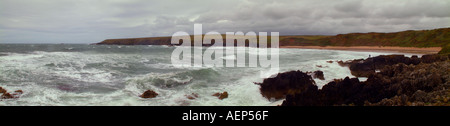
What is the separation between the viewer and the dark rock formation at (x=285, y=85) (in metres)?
11.2

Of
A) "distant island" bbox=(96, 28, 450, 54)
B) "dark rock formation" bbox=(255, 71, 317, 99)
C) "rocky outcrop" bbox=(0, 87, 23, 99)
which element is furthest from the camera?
"distant island" bbox=(96, 28, 450, 54)

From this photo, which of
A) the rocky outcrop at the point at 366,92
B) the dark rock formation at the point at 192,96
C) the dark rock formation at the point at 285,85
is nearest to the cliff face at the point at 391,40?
the rocky outcrop at the point at 366,92

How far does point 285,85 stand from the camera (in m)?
11.3

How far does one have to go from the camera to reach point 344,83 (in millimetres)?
9492

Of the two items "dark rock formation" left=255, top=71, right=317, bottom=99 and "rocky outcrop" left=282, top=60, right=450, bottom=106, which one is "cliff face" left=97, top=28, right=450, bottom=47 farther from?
"dark rock formation" left=255, top=71, right=317, bottom=99

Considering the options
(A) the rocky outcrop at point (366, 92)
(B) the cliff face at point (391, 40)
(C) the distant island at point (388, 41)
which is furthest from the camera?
(B) the cliff face at point (391, 40)

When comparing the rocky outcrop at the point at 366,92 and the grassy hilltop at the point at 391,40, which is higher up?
the grassy hilltop at the point at 391,40

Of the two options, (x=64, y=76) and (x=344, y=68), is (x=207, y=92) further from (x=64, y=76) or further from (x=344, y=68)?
(x=344, y=68)

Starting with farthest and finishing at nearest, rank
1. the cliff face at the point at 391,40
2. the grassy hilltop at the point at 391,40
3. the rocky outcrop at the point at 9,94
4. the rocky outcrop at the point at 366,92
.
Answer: the cliff face at the point at 391,40, the grassy hilltop at the point at 391,40, the rocky outcrop at the point at 9,94, the rocky outcrop at the point at 366,92

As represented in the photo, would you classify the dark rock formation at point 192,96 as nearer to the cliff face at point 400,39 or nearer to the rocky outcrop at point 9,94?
the rocky outcrop at point 9,94

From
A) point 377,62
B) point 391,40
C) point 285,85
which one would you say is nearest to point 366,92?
point 285,85

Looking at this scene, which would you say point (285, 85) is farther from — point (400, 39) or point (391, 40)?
point (391, 40)

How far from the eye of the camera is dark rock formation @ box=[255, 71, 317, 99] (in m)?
11.2

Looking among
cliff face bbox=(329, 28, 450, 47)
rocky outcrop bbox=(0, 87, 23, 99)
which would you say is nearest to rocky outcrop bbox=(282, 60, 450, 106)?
rocky outcrop bbox=(0, 87, 23, 99)
